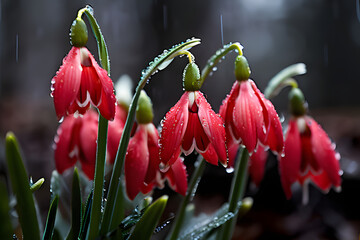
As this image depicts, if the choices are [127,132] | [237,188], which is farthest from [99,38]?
[237,188]

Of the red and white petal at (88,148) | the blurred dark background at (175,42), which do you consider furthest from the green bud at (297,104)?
the blurred dark background at (175,42)

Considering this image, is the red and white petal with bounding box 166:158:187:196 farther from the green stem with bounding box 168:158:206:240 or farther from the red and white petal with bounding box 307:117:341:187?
the red and white petal with bounding box 307:117:341:187

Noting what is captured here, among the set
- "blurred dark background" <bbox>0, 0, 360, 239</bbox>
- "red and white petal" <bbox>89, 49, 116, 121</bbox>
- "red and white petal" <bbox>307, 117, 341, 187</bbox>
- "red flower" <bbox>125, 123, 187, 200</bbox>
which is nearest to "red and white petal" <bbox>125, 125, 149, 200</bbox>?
"red flower" <bbox>125, 123, 187, 200</bbox>

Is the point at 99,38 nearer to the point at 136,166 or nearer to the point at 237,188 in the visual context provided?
the point at 136,166

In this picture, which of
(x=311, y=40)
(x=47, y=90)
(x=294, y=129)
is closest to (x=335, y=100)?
(x=311, y=40)

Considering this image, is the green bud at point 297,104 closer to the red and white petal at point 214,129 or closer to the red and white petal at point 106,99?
the red and white petal at point 214,129

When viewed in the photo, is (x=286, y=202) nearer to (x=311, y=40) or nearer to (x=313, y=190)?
(x=313, y=190)
